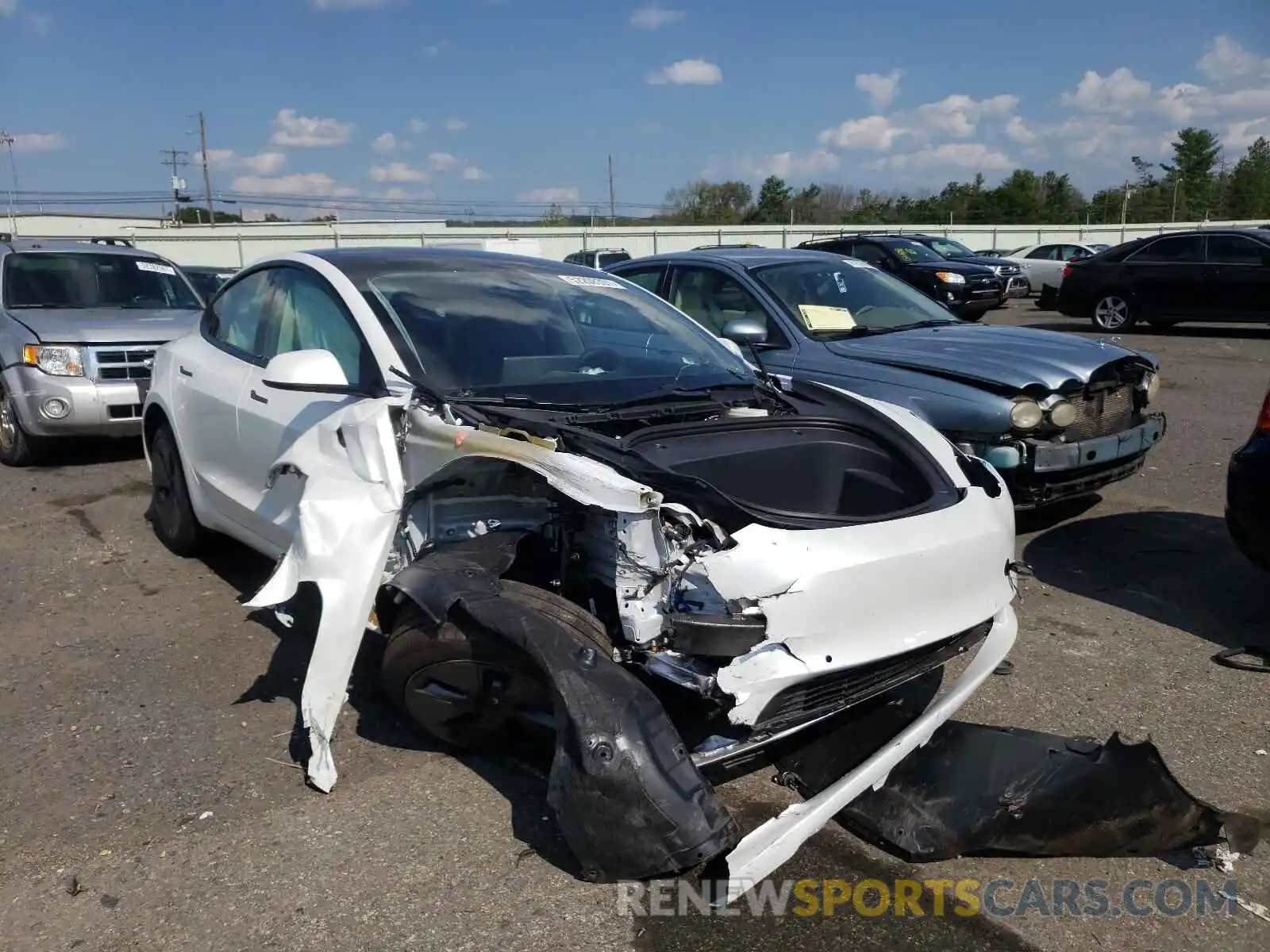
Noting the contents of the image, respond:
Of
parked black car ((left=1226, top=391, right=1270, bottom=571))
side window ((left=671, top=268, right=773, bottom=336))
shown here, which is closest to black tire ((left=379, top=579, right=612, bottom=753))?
parked black car ((left=1226, top=391, right=1270, bottom=571))

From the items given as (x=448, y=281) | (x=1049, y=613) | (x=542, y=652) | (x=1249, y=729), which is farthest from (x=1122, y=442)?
(x=542, y=652)

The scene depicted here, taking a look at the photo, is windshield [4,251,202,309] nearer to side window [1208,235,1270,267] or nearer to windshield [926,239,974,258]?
side window [1208,235,1270,267]

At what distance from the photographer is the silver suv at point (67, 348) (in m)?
7.48

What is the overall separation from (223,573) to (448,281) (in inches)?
88.8

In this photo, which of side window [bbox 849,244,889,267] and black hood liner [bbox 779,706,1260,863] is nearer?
black hood liner [bbox 779,706,1260,863]

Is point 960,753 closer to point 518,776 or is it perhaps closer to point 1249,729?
point 1249,729

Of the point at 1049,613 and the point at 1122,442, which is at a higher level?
the point at 1122,442

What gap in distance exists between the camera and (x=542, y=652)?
108 inches

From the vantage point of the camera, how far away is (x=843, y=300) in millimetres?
6734

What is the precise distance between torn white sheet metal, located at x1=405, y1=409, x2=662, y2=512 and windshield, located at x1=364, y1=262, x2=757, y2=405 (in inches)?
11.7

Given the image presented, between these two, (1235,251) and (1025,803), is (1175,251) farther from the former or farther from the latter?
(1025,803)

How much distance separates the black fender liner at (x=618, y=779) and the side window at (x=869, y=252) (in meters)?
17.7

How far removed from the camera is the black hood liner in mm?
2906

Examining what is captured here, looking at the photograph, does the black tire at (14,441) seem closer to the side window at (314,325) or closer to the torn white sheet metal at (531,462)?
the side window at (314,325)
